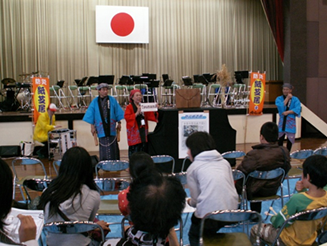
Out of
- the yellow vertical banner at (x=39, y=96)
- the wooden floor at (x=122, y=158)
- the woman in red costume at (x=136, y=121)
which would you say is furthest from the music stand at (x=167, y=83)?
the woman in red costume at (x=136, y=121)

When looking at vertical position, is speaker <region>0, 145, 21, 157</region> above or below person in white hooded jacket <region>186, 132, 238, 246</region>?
below

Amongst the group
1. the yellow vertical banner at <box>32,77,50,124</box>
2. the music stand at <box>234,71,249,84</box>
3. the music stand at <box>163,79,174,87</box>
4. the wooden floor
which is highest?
the music stand at <box>234,71,249,84</box>

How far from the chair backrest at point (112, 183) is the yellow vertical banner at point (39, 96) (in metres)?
4.37

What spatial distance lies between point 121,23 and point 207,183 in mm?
10040

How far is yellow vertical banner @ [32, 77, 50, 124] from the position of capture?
6715 millimetres

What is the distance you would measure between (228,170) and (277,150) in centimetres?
99

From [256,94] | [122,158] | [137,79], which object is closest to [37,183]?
[122,158]

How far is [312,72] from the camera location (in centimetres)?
919

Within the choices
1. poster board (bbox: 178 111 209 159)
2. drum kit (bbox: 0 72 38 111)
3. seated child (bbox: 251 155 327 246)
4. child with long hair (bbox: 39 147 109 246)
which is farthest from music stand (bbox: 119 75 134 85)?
seated child (bbox: 251 155 327 246)

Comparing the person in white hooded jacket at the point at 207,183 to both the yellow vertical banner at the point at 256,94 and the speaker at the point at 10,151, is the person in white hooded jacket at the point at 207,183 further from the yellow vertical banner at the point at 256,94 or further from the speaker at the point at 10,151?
the yellow vertical banner at the point at 256,94

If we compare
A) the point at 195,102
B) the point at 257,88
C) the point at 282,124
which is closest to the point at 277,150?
the point at 195,102

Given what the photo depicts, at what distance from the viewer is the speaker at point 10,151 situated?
684 cm

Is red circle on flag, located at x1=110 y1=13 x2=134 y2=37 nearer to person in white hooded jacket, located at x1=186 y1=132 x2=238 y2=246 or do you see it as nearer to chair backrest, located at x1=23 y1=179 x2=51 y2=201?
chair backrest, located at x1=23 y1=179 x2=51 y2=201

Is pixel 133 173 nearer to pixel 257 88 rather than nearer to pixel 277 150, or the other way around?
pixel 277 150
